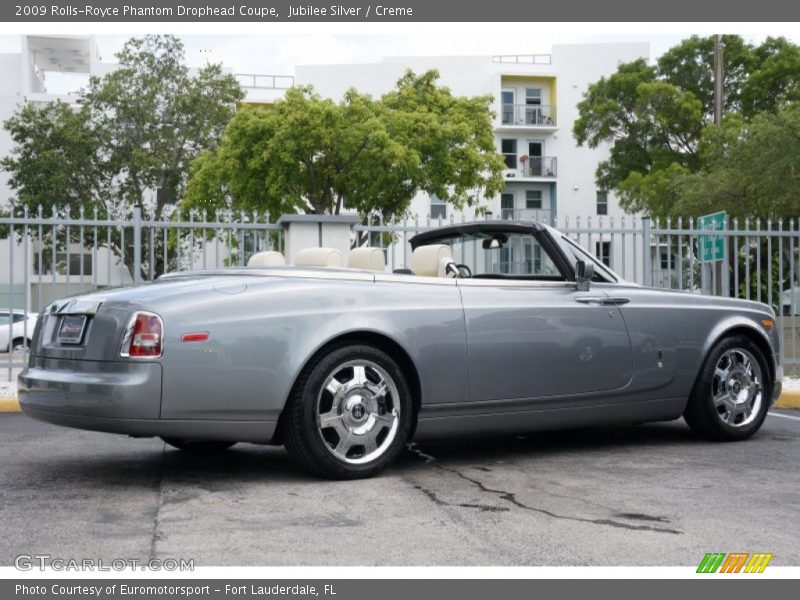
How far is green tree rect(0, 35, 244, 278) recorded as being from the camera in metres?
37.6

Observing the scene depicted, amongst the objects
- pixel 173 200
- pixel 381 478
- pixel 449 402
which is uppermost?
pixel 173 200

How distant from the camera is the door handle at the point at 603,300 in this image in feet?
20.8

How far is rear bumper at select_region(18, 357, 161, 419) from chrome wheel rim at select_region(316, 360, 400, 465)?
818mm

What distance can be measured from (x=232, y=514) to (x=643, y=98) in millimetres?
34489

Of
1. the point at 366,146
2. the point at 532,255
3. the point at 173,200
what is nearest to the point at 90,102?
the point at 173,200

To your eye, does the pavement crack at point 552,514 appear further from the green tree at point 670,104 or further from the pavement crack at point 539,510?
the green tree at point 670,104

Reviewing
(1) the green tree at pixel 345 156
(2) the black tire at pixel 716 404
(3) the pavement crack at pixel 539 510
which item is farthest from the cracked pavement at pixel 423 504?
(1) the green tree at pixel 345 156

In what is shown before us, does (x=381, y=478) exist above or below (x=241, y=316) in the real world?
below

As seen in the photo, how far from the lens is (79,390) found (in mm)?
4996

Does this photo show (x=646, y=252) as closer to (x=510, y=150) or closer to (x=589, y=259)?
(x=589, y=259)

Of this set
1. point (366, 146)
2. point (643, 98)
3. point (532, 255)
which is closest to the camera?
point (532, 255)

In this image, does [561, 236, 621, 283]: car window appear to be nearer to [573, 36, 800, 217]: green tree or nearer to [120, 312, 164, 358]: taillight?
[120, 312, 164, 358]: taillight

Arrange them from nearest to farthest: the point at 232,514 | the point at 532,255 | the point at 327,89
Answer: the point at 232,514, the point at 532,255, the point at 327,89

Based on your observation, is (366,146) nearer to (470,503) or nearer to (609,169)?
(609,169)
